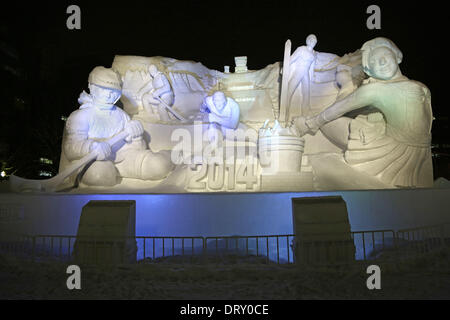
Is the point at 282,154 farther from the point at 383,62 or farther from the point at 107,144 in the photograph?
the point at 107,144

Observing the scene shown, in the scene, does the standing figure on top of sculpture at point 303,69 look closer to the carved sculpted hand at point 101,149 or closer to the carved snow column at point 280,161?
the carved snow column at point 280,161

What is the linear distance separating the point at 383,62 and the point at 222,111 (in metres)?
2.80

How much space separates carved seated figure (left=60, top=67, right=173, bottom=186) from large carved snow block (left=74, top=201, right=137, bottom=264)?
6.19 feet

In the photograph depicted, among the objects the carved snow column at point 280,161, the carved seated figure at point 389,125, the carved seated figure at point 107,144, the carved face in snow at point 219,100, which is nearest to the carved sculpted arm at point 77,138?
the carved seated figure at point 107,144

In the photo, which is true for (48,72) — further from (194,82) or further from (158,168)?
(158,168)

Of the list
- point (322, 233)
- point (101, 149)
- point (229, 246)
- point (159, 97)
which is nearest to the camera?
point (322, 233)

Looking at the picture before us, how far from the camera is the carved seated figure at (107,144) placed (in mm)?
6262

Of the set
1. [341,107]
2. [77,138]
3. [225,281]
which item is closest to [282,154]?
[341,107]

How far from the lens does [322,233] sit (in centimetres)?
398

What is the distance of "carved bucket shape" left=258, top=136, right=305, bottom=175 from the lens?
5.85m

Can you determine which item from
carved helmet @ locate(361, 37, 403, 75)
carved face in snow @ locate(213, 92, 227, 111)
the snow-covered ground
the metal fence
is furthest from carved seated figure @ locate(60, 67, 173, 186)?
carved helmet @ locate(361, 37, 403, 75)

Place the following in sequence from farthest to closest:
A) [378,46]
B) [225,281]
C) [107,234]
→ 1. [378,46]
2. [107,234]
3. [225,281]

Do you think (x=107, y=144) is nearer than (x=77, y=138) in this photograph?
Yes

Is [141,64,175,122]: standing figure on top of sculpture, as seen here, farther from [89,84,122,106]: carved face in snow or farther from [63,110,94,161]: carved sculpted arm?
[63,110,94,161]: carved sculpted arm
